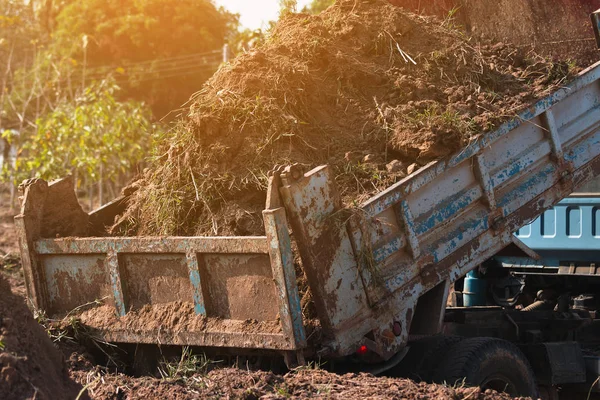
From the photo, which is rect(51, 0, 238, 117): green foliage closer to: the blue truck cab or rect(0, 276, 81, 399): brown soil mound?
the blue truck cab

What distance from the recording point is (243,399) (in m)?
4.00

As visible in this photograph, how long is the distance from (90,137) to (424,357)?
9.78 metres

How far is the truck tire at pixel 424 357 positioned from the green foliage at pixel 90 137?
9.03 meters

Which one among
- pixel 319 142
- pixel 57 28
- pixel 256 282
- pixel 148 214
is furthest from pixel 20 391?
pixel 57 28

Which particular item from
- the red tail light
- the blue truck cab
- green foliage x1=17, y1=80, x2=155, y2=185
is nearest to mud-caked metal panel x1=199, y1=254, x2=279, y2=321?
the red tail light

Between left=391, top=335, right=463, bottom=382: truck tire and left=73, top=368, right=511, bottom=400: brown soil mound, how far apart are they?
0.34 m

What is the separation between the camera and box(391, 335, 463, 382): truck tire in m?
4.62

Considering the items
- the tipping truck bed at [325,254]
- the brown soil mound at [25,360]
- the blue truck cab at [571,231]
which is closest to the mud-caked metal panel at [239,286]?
the tipping truck bed at [325,254]

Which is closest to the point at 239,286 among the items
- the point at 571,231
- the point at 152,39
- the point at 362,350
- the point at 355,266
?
the point at 355,266

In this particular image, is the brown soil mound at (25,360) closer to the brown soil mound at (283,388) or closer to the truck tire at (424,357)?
the brown soil mound at (283,388)

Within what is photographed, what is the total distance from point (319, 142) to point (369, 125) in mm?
339

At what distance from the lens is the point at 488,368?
464 centimetres

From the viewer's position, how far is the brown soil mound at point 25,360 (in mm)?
3494

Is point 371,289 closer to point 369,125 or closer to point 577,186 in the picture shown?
point 369,125
